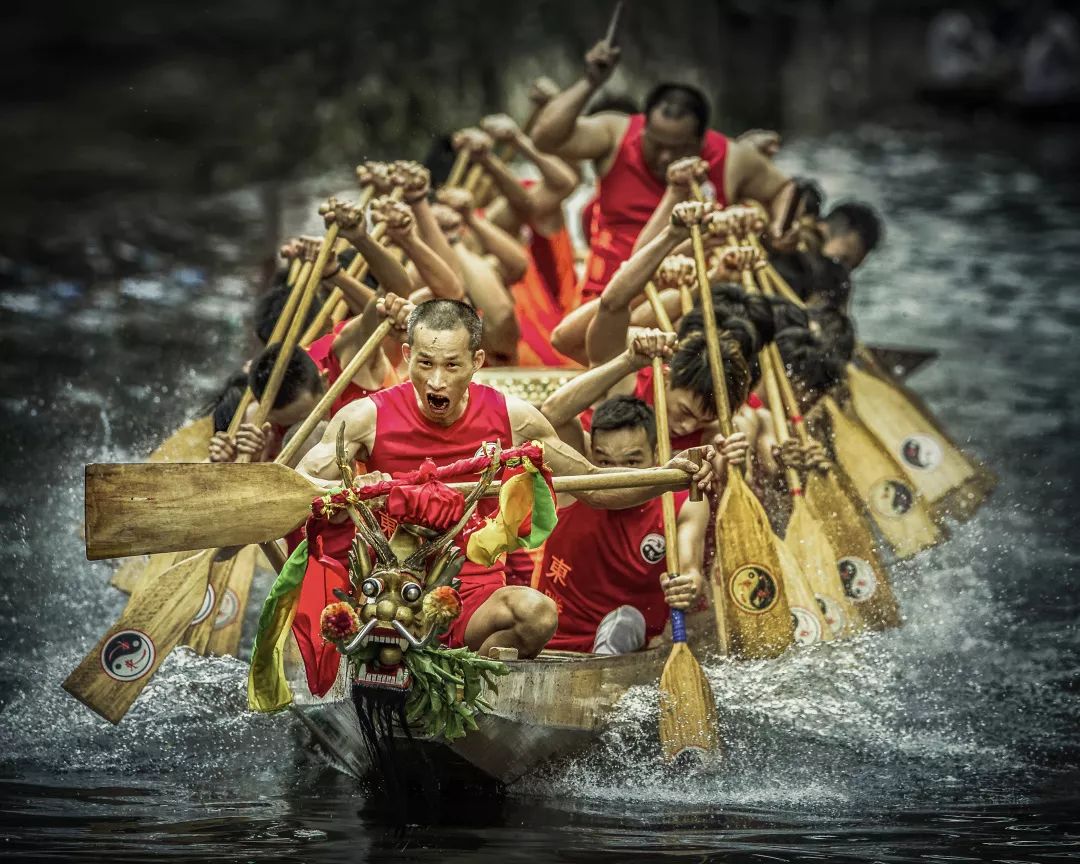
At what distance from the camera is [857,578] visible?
18.4 feet

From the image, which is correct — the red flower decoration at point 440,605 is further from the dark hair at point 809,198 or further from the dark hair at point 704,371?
Result: the dark hair at point 809,198

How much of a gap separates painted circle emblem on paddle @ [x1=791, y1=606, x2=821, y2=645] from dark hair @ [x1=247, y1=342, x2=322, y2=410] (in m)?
1.47

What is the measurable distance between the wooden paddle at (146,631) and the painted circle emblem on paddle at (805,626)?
1.43 metres

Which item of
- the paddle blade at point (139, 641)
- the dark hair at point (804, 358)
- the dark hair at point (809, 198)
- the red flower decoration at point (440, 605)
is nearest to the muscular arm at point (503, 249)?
the dark hair at point (804, 358)

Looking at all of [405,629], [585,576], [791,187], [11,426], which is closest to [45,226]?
[11,426]

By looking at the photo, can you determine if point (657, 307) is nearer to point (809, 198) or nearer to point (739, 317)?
point (739, 317)

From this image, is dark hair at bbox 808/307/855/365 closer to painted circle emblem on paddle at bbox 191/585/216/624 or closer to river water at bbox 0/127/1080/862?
river water at bbox 0/127/1080/862

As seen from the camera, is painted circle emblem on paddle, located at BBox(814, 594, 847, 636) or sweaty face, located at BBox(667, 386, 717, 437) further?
painted circle emblem on paddle, located at BBox(814, 594, 847, 636)

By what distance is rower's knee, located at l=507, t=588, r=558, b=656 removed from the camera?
4.05m

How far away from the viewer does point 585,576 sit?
481 centimetres

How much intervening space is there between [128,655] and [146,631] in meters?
0.09

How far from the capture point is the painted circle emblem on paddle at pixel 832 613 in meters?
5.34

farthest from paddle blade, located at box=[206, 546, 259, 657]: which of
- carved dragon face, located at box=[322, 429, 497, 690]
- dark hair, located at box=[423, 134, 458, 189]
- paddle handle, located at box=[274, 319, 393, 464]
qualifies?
dark hair, located at box=[423, 134, 458, 189]

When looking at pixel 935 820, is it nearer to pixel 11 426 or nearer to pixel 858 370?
pixel 858 370
